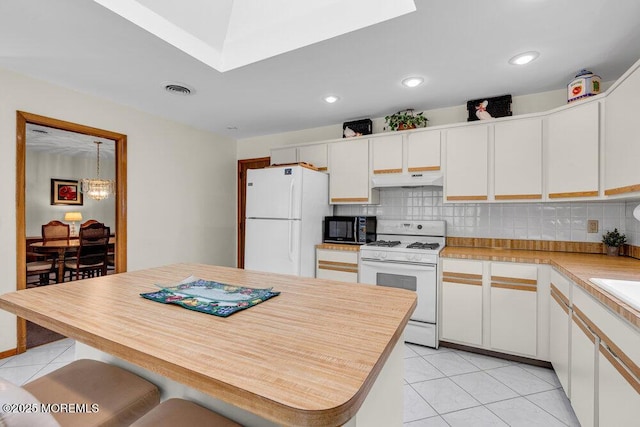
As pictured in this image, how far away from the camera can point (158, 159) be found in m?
3.56

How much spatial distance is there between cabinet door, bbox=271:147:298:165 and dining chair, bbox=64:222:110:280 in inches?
106

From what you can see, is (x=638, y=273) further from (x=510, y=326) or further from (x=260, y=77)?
(x=260, y=77)

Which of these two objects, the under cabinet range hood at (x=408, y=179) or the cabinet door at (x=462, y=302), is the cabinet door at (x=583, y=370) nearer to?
the cabinet door at (x=462, y=302)

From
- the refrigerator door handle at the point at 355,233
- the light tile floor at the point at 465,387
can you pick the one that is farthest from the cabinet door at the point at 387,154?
the light tile floor at the point at 465,387

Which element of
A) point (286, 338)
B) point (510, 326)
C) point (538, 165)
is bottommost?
point (510, 326)

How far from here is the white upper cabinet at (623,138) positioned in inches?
69.2

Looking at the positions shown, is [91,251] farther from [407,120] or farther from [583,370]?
[583,370]

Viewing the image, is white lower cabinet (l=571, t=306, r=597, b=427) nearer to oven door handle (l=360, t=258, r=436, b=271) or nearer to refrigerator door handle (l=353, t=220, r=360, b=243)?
oven door handle (l=360, t=258, r=436, b=271)

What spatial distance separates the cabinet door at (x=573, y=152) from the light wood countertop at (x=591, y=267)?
20.7 inches

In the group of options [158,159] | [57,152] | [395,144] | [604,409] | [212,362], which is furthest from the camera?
[57,152]

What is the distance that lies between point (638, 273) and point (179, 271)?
2648 millimetres

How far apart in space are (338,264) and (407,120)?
1.70 m

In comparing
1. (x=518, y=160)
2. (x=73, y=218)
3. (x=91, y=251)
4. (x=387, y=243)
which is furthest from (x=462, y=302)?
(x=73, y=218)

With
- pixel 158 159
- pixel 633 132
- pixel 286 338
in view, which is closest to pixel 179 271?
pixel 286 338
